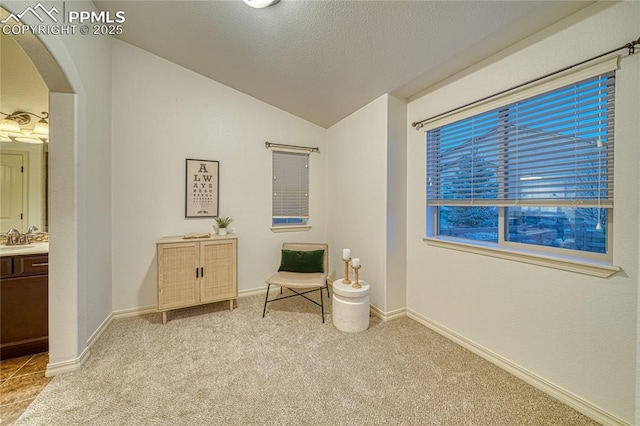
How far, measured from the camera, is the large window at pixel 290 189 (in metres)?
3.46

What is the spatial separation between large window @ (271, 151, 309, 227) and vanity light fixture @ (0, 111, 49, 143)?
244 cm

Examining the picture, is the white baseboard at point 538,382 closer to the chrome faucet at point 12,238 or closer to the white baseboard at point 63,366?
the white baseboard at point 63,366

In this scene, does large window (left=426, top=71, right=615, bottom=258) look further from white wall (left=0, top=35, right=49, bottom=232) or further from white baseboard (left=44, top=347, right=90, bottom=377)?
white wall (left=0, top=35, right=49, bottom=232)

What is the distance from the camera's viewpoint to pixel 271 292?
3.35 metres

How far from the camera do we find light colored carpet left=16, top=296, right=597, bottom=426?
4.58ft

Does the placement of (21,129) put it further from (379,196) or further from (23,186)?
(379,196)

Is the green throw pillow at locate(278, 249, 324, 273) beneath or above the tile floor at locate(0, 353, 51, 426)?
above

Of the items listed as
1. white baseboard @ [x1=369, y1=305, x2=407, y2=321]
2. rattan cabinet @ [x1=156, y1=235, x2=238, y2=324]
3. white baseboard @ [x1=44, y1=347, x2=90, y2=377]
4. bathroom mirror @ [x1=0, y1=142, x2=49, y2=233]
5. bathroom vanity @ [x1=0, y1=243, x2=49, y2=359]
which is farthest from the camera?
white baseboard @ [x1=369, y1=305, x2=407, y2=321]

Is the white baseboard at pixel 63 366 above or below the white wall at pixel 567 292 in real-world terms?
below

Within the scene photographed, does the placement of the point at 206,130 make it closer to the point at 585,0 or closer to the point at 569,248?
the point at 585,0

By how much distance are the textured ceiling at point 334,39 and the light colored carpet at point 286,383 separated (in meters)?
2.42

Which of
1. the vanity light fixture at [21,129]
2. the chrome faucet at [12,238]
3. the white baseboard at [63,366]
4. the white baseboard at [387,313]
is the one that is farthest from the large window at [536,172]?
the vanity light fixture at [21,129]

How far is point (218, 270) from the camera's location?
270cm

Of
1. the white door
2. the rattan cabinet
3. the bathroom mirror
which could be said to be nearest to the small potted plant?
the rattan cabinet
